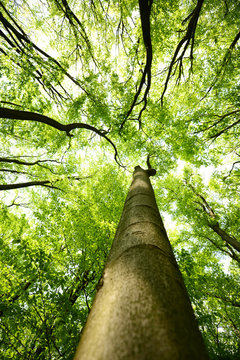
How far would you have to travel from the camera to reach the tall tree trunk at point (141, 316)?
1.63ft

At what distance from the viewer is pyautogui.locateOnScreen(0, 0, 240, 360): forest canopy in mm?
Result: 3107

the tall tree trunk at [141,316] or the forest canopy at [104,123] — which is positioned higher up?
the forest canopy at [104,123]

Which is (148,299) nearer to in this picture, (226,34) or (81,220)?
(81,220)

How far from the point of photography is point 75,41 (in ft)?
21.4

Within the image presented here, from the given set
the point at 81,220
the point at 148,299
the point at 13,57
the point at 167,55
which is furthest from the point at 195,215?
the point at 13,57

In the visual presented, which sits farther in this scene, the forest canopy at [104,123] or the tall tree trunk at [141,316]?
the forest canopy at [104,123]

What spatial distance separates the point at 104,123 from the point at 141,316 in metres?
6.66

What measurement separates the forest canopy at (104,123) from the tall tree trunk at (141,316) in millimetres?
1725

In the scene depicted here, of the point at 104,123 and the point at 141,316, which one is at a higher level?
the point at 104,123

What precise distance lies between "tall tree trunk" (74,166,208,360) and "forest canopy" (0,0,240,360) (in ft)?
5.66

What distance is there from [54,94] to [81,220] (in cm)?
574

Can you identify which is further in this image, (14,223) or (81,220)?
(14,223)

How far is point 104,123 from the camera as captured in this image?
6574mm

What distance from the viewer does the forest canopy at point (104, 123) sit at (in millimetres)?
3107
